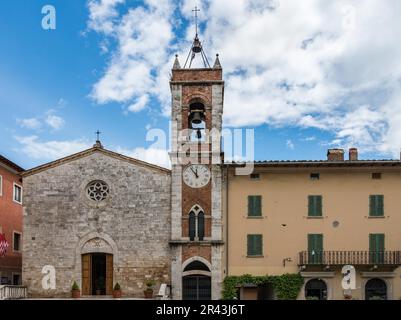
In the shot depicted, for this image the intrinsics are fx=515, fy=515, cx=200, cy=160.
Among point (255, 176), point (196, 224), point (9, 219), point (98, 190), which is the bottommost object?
point (196, 224)

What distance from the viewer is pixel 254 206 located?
28.7m

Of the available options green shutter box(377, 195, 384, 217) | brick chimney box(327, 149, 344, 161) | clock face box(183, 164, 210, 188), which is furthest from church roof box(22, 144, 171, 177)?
green shutter box(377, 195, 384, 217)

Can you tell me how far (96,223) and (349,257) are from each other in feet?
46.0

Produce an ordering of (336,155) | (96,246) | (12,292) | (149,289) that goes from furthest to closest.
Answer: (336,155)
(96,246)
(149,289)
(12,292)

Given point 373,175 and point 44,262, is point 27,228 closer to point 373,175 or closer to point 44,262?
point 44,262

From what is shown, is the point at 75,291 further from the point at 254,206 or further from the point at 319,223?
the point at 319,223

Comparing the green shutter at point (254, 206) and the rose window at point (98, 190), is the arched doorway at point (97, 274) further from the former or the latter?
the green shutter at point (254, 206)

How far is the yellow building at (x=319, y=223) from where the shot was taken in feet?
91.6

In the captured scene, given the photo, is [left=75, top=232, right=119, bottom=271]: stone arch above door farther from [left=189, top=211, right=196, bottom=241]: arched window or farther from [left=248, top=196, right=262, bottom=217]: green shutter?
[left=248, top=196, right=262, bottom=217]: green shutter

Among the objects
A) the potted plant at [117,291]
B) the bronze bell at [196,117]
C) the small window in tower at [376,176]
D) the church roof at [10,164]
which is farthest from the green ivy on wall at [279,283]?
the church roof at [10,164]

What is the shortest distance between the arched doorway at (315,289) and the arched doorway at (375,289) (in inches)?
91.3

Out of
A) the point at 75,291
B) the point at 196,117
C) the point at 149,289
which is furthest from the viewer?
the point at 196,117

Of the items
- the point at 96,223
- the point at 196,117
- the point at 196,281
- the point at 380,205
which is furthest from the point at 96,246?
the point at 380,205
